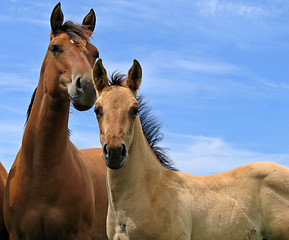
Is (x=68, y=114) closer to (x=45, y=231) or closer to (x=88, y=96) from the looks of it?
(x=88, y=96)

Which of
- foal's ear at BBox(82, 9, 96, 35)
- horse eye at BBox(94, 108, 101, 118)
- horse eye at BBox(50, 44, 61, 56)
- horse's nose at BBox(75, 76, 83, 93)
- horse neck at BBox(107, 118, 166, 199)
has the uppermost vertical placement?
foal's ear at BBox(82, 9, 96, 35)

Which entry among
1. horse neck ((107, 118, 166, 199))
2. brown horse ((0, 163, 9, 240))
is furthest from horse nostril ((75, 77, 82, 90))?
brown horse ((0, 163, 9, 240))

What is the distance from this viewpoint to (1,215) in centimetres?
886

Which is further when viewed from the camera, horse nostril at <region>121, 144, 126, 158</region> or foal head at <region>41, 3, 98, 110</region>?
foal head at <region>41, 3, 98, 110</region>

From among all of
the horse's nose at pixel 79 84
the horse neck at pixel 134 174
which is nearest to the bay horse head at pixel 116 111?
the horse neck at pixel 134 174

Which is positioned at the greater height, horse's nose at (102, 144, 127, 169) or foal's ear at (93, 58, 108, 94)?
foal's ear at (93, 58, 108, 94)

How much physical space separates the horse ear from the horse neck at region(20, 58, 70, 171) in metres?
0.90

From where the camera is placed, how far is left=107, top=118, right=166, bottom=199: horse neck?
648 cm

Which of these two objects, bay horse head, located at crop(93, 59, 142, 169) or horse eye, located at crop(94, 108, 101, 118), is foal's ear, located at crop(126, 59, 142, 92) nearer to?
bay horse head, located at crop(93, 59, 142, 169)

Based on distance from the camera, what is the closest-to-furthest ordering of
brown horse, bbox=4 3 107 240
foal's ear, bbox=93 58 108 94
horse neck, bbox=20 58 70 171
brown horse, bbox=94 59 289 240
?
1. brown horse, bbox=94 59 289 240
2. foal's ear, bbox=93 58 108 94
3. brown horse, bbox=4 3 107 240
4. horse neck, bbox=20 58 70 171

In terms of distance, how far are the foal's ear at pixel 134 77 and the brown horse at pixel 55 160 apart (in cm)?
66

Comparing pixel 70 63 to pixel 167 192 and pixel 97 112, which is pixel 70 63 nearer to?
pixel 97 112

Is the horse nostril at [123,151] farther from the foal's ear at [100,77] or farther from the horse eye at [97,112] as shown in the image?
the foal's ear at [100,77]

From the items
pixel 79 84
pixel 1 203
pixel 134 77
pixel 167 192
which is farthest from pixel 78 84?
pixel 1 203
